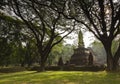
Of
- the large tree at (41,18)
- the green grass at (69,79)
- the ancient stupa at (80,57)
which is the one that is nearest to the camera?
the green grass at (69,79)

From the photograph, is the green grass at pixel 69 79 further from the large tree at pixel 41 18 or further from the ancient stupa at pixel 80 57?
the ancient stupa at pixel 80 57

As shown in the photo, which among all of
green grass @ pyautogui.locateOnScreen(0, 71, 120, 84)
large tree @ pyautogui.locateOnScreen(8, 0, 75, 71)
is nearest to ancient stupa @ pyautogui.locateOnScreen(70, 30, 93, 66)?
large tree @ pyautogui.locateOnScreen(8, 0, 75, 71)

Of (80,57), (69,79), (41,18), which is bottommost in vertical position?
(69,79)

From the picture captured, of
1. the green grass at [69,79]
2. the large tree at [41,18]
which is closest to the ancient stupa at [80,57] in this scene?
the large tree at [41,18]

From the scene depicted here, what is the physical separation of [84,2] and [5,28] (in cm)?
2223

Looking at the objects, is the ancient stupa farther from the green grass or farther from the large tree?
the green grass

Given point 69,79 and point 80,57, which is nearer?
point 69,79

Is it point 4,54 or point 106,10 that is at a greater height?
point 106,10

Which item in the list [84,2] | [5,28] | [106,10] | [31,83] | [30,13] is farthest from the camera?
[5,28]

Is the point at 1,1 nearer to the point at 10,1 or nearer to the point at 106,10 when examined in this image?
the point at 10,1

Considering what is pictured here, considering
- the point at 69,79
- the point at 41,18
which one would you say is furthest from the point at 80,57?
the point at 69,79

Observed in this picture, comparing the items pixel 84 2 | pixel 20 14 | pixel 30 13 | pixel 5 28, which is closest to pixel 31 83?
pixel 84 2

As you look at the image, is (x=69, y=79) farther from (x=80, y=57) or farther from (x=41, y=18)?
(x=80, y=57)

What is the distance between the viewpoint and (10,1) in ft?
108
